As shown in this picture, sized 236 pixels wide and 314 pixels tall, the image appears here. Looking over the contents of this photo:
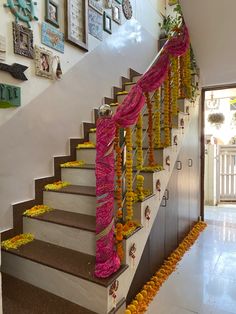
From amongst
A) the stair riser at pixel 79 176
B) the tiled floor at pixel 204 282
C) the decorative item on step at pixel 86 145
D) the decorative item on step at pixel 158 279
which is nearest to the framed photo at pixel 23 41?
the decorative item on step at pixel 86 145

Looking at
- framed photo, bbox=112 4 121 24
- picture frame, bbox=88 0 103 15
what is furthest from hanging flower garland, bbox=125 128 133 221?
framed photo, bbox=112 4 121 24

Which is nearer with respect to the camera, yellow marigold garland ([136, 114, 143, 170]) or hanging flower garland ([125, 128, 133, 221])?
hanging flower garland ([125, 128, 133, 221])

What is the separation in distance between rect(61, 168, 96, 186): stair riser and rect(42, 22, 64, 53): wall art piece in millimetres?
1298

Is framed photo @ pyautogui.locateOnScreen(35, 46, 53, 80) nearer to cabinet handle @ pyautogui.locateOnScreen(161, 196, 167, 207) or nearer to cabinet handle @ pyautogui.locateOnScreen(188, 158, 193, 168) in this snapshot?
cabinet handle @ pyautogui.locateOnScreen(161, 196, 167, 207)

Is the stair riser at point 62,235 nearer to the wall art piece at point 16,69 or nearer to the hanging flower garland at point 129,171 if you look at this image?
the hanging flower garland at point 129,171

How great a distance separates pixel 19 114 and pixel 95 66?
1403 millimetres

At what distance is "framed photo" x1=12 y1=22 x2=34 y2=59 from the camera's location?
2.11 m

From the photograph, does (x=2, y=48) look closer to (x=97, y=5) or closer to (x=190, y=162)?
(x=97, y=5)

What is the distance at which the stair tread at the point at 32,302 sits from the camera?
151cm

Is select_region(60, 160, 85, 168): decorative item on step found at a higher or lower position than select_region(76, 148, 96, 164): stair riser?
lower

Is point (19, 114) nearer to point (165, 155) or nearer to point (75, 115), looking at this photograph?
point (75, 115)

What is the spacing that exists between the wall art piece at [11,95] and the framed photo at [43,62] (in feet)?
1.09

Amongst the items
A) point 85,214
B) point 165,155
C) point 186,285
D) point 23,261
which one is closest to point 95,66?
point 165,155

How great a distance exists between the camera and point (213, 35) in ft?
9.42
